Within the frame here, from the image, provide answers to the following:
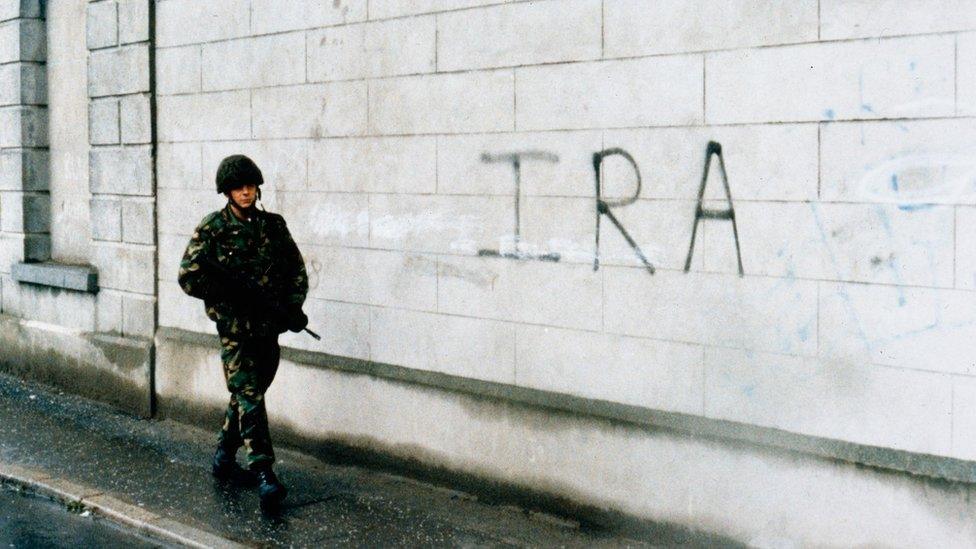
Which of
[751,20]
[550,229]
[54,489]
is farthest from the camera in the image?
[54,489]

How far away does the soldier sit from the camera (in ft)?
20.1

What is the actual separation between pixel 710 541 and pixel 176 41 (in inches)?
212

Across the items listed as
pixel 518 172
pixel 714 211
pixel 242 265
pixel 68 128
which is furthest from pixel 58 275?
pixel 714 211

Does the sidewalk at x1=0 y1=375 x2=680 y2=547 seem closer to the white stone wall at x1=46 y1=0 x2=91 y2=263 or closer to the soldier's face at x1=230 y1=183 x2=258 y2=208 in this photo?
the soldier's face at x1=230 y1=183 x2=258 y2=208

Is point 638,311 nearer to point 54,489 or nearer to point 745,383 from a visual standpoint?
point 745,383

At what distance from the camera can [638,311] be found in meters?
5.71

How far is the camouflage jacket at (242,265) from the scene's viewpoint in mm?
6137

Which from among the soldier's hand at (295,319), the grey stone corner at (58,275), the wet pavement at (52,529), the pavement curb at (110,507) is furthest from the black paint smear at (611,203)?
the grey stone corner at (58,275)

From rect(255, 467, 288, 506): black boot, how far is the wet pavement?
0.60 m

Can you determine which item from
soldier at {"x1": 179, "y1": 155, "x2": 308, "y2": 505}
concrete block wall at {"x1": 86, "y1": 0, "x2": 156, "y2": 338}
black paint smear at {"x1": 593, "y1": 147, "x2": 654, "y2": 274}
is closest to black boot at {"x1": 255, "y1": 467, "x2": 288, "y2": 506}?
soldier at {"x1": 179, "y1": 155, "x2": 308, "y2": 505}

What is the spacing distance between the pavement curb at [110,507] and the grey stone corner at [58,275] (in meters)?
2.41

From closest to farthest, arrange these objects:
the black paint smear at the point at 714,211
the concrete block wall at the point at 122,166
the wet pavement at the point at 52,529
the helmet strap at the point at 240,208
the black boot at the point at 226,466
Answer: the black paint smear at the point at 714,211 → the wet pavement at the point at 52,529 → the helmet strap at the point at 240,208 → the black boot at the point at 226,466 → the concrete block wall at the point at 122,166

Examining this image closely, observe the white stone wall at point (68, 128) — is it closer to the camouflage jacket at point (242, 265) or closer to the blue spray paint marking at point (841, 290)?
the camouflage jacket at point (242, 265)

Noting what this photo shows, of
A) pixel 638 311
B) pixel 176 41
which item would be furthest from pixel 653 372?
pixel 176 41
